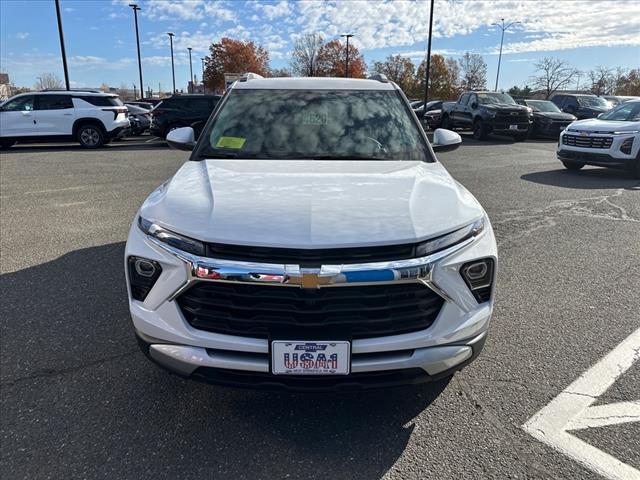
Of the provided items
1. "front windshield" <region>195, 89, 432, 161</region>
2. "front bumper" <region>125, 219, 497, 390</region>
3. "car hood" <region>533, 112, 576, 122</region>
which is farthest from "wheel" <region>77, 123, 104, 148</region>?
"car hood" <region>533, 112, 576, 122</region>

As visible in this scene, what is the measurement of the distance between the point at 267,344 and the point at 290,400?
0.76 m

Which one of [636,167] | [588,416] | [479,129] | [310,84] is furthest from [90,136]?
[588,416]

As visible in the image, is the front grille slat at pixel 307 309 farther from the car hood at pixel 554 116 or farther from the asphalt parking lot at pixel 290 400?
the car hood at pixel 554 116

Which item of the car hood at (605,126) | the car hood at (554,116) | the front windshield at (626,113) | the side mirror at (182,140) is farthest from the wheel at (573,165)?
the side mirror at (182,140)

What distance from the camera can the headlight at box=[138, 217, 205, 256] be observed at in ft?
6.94

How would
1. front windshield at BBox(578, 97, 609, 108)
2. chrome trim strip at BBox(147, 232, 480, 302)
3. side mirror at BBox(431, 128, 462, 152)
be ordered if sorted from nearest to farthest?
chrome trim strip at BBox(147, 232, 480, 302), side mirror at BBox(431, 128, 462, 152), front windshield at BBox(578, 97, 609, 108)

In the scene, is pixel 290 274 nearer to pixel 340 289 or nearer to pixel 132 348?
pixel 340 289

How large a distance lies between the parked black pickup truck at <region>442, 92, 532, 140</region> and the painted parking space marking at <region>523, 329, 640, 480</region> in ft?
55.3

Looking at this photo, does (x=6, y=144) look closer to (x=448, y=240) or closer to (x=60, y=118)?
(x=60, y=118)

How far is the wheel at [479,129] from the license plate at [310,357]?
18.8 meters

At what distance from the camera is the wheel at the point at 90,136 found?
1535 centimetres

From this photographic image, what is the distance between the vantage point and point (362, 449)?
89.9 inches

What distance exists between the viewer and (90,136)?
610 inches

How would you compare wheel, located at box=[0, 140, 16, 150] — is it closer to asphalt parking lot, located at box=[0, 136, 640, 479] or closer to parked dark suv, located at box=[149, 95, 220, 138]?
parked dark suv, located at box=[149, 95, 220, 138]
